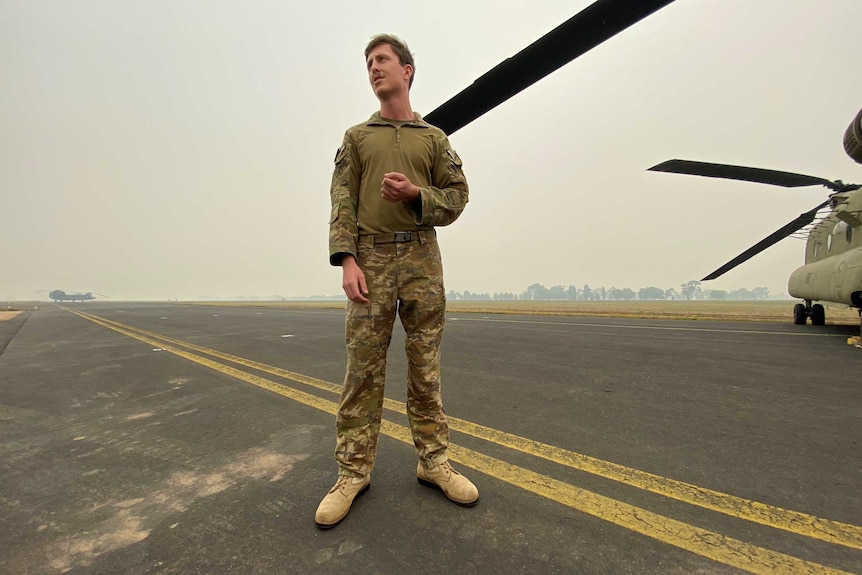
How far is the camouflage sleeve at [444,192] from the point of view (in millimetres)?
1739

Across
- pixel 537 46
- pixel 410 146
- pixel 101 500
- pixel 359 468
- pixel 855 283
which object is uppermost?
pixel 537 46

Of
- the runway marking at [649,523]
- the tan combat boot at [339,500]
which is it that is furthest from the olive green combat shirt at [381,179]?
the runway marking at [649,523]

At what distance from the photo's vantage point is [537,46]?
1.58m

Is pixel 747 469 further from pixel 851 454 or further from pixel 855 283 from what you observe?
pixel 855 283

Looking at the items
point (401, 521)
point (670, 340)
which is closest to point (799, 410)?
point (401, 521)

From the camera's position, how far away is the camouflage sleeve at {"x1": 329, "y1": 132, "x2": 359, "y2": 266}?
173cm

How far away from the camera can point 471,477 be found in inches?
71.7

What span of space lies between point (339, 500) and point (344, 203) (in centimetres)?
134

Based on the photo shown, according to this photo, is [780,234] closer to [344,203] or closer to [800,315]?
[800,315]

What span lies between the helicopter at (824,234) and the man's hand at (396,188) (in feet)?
20.2

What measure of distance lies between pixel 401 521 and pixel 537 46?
2.07m

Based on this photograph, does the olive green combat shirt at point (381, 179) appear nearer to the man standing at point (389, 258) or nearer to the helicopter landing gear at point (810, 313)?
the man standing at point (389, 258)

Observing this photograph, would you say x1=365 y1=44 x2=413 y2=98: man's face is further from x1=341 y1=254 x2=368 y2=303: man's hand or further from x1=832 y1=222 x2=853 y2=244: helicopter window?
x1=832 y1=222 x2=853 y2=244: helicopter window

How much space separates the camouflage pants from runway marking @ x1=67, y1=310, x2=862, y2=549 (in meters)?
0.63
